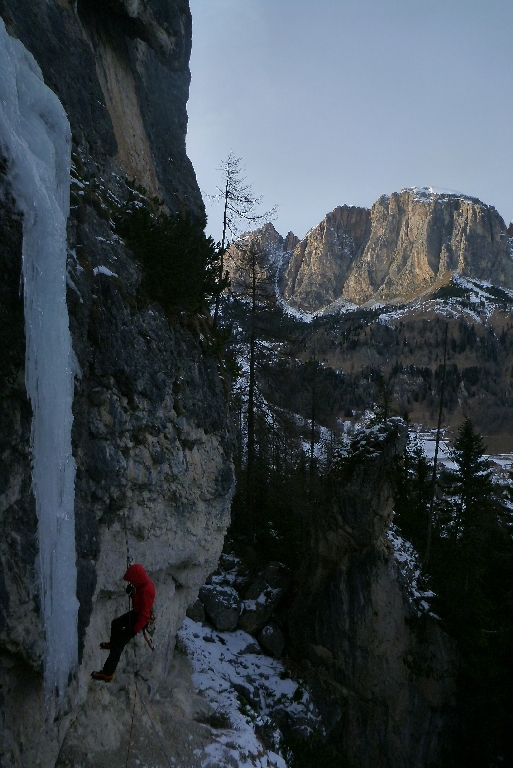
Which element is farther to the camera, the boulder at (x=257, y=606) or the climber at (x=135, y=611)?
the boulder at (x=257, y=606)

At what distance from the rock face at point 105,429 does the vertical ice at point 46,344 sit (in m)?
0.16

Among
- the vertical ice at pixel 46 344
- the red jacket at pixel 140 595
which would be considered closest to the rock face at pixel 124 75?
the vertical ice at pixel 46 344

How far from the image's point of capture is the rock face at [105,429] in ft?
18.0

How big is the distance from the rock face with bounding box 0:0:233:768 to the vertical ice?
157 millimetres

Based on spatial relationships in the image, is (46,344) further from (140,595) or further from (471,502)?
(471,502)

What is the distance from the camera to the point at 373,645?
48.6 ft

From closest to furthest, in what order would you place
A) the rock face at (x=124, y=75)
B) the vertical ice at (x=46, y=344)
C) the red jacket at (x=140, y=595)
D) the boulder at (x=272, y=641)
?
1. the vertical ice at (x=46, y=344)
2. the red jacket at (x=140, y=595)
3. the rock face at (x=124, y=75)
4. the boulder at (x=272, y=641)

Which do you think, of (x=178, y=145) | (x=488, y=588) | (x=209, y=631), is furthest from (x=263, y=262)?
(x=488, y=588)

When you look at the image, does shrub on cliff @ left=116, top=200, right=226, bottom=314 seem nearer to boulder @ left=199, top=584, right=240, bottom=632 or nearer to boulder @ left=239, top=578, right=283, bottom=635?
boulder @ left=199, top=584, right=240, bottom=632

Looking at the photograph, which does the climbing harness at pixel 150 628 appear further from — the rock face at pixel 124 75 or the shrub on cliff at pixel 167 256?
the rock face at pixel 124 75

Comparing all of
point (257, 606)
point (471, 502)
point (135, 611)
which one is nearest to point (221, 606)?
point (257, 606)

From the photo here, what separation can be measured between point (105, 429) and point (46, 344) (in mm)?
2166

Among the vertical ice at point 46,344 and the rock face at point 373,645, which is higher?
the vertical ice at point 46,344

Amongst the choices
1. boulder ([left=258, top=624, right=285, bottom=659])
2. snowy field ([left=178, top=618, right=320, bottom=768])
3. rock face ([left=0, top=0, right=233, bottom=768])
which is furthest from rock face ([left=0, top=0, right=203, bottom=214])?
boulder ([left=258, top=624, right=285, bottom=659])
